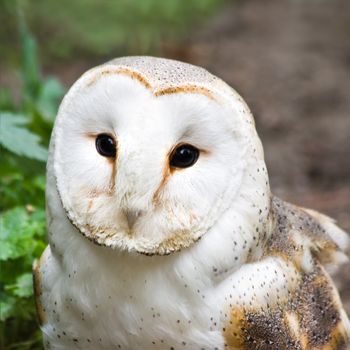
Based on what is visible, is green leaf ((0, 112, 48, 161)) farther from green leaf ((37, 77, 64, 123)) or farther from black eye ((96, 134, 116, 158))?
green leaf ((37, 77, 64, 123))

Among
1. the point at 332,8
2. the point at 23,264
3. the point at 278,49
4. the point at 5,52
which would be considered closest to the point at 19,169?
the point at 23,264

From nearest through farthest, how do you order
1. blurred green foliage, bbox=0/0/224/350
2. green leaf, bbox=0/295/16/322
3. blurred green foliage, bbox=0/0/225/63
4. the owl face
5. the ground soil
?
the owl face, green leaf, bbox=0/295/16/322, blurred green foliage, bbox=0/0/224/350, the ground soil, blurred green foliage, bbox=0/0/225/63

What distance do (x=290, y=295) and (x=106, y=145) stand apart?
63cm

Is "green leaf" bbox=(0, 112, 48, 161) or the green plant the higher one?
"green leaf" bbox=(0, 112, 48, 161)

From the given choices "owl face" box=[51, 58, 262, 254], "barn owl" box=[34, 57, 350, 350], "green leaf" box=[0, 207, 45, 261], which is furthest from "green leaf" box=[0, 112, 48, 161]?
"owl face" box=[51, 58, 262, 254]

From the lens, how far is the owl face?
6.29 ft

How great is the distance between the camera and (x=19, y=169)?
3107 mm

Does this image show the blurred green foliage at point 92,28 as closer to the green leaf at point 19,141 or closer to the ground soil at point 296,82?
the ground soil at point 296,82

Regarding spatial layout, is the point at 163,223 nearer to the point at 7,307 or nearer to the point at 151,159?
the point at 151,159

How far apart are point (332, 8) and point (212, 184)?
22.1 feet

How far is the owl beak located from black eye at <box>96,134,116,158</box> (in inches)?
5.5

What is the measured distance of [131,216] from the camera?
76.2 inches

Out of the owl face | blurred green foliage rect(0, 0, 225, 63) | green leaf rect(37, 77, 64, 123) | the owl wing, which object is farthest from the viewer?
blurred green foliage rect(0, 0, 225, 63)

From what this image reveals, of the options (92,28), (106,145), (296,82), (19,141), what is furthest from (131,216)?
(92,28)
